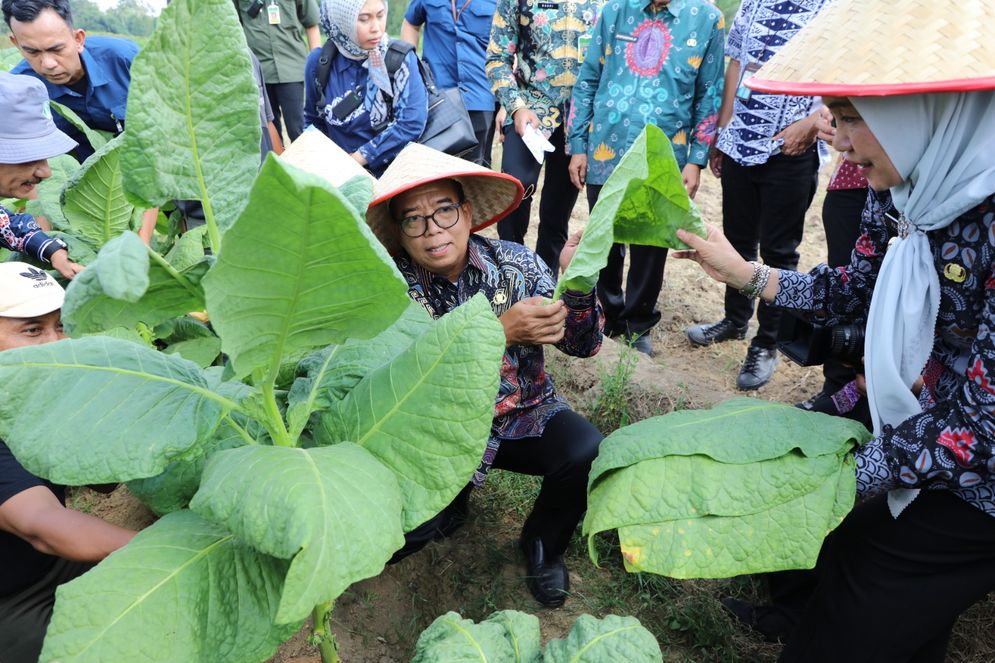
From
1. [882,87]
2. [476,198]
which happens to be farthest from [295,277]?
[476,198]

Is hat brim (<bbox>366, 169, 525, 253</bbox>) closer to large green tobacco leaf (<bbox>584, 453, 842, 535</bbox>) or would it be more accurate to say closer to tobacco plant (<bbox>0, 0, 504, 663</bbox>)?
tobacco plant (<bbox>0, 0, 504, 663</bbox>)

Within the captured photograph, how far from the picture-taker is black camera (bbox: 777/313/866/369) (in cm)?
183

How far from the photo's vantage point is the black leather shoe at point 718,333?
425 centimetres

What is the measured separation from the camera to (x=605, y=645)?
1.21 meters

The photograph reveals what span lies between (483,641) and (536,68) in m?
3.36

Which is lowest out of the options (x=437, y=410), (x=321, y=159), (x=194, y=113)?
(x=437, y=410)

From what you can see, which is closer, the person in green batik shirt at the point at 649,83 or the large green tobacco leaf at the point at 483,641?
the large green tobacco leaf at the point at 483,641

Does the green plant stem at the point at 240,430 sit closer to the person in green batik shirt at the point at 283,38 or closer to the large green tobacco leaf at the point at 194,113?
the large green tobacco leaf at the point at 194,113

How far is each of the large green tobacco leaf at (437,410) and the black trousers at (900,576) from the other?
990mm

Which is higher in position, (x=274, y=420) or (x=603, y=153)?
(x=274, y=420)

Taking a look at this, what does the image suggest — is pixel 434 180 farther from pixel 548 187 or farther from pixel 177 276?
pixel 548 187

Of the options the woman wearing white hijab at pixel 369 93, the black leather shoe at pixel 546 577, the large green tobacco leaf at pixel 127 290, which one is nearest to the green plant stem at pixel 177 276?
the large green tobacco leaf at pixel 127 290

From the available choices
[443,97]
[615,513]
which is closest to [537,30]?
[443,97]

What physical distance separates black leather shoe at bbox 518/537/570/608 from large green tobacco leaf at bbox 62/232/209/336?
5.48 feet
